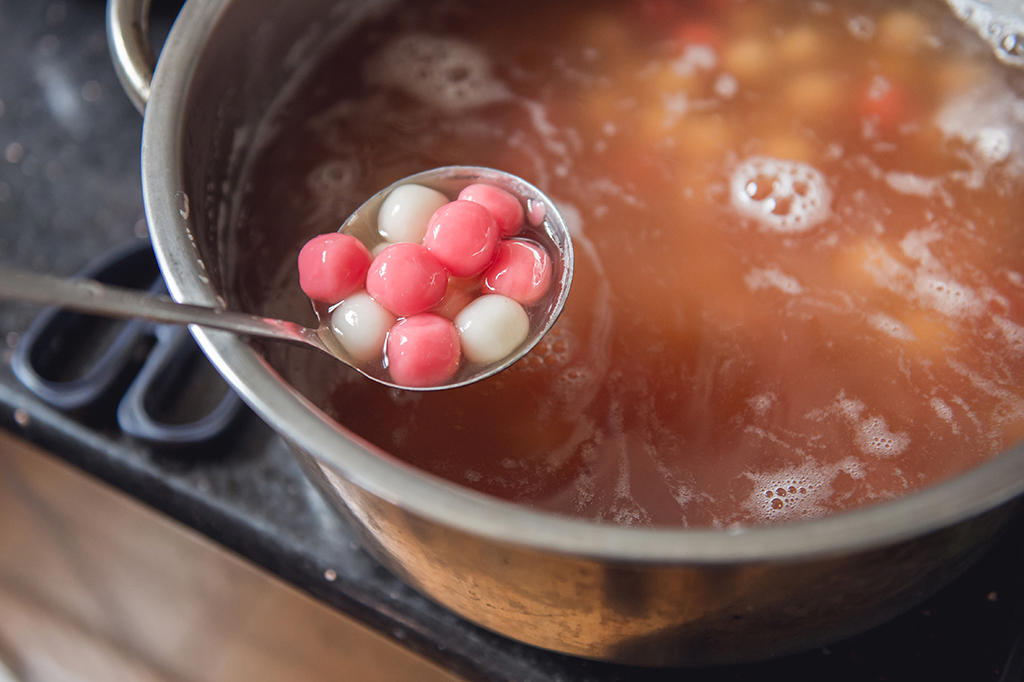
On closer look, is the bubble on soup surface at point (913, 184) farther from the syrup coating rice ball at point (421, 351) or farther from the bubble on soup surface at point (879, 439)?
the syrup coating rice ball at point (421, 351)

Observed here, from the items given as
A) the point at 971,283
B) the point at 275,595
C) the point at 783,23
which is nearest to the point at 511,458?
the point at 275,595

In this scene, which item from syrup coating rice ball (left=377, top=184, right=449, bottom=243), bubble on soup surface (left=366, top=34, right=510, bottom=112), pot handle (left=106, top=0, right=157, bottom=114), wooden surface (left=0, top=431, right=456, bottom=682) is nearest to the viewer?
pot handle (left=106, top=0, right=157, bottom=114)

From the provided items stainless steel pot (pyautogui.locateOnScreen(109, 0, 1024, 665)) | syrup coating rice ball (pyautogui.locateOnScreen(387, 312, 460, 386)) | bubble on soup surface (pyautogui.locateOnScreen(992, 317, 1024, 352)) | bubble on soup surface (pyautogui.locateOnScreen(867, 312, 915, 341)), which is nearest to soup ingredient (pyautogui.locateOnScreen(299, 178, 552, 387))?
syrup coating rice ball (pyautogui.locateOnScreen(387, 312, 460, 386))

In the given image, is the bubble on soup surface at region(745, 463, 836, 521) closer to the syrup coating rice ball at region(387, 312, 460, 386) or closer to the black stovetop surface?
the black stovetop surface

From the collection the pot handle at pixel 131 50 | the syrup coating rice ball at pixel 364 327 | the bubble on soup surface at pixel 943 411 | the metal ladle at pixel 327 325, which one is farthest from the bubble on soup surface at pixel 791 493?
the pot handle at pixel 131 50

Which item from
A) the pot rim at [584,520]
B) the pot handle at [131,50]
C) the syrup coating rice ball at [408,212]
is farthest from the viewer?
the syrup coating rice ball at [408,212]

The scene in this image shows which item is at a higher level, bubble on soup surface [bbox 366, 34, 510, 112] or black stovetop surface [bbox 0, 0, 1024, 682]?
bubble on soup surface [bbox 366, 34, 510, 112]
